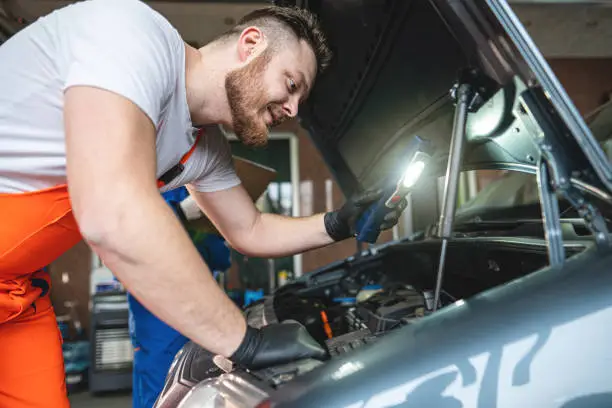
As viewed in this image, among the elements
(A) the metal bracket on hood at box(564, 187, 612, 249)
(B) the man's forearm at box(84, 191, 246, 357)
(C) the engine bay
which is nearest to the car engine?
(C) the engine bay

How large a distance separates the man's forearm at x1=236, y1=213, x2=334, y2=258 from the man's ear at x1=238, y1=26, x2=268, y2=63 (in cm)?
53

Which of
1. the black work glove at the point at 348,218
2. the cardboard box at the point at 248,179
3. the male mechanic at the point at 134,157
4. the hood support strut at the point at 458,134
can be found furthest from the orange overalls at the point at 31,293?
the cardboard box at the point at 248,179

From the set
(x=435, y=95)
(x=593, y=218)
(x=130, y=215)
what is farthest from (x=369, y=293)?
(x=130, y=215)

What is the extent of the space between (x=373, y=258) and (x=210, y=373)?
1.02m

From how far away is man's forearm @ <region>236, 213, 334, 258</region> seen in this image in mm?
1402

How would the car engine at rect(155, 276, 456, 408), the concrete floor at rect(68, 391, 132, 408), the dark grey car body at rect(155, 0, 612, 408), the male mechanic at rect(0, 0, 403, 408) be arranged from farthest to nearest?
the concrete floor at rect(68, 391, 132, 408)
the car engine at rect(155, 276, 456, 408)
the male mechanic at rect(0, 0, 403, 408)
the dark grey car body at rect(155, 0, 612, 408)

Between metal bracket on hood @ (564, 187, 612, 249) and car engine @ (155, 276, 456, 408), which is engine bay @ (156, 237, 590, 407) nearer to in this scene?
car engine @ (155, 276, 456, 408)

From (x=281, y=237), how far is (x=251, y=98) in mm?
481

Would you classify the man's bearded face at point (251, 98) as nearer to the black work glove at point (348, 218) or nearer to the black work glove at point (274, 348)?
the black work glove at point (348, 218)

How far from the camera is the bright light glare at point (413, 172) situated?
47.1 inches

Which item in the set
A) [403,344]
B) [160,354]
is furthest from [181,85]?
[160,354]

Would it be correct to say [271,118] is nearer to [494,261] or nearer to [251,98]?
[251,98]

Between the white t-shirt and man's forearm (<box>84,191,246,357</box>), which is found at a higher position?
the white t-shirt

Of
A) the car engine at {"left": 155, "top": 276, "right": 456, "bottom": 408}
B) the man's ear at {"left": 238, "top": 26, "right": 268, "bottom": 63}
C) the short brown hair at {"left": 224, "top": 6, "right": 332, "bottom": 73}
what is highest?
the short brown hair at {"left": 224, "top": 6, "right": 332, "bottom": 73}
